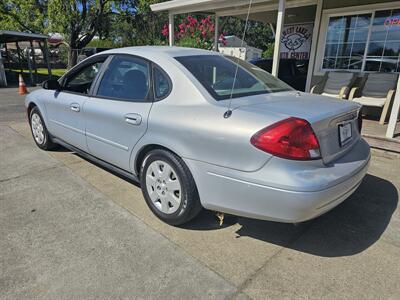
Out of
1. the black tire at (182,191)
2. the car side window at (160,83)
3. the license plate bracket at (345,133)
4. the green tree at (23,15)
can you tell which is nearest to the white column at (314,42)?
the license plate bracket at (345,133)

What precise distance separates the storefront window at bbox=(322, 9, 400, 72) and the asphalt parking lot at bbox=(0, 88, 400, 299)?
495 cm

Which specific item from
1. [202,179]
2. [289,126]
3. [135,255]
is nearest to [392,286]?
[289,126]

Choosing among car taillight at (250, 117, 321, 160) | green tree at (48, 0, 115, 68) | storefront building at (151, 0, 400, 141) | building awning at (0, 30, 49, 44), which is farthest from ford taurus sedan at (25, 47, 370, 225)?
green tree at (48, 0, 115, 68)

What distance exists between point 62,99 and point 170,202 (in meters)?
2.32

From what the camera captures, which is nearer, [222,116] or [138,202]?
[222,116]

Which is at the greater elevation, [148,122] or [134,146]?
[148,122]

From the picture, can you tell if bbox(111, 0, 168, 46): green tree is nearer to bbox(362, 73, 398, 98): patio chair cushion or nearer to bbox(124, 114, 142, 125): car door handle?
bbox(362, 73, 398, 98): patio chair cushion

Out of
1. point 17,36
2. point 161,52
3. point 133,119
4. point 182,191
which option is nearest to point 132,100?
point 133,119

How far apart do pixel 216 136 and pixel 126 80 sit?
4.78 feet

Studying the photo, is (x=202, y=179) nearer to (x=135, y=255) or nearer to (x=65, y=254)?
(x=135, y=255)

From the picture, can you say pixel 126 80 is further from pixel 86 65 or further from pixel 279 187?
pixel 279 187

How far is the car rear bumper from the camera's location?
83.8 inches

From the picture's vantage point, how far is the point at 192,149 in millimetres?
2510

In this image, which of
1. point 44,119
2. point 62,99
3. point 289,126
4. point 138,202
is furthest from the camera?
point 44,119
